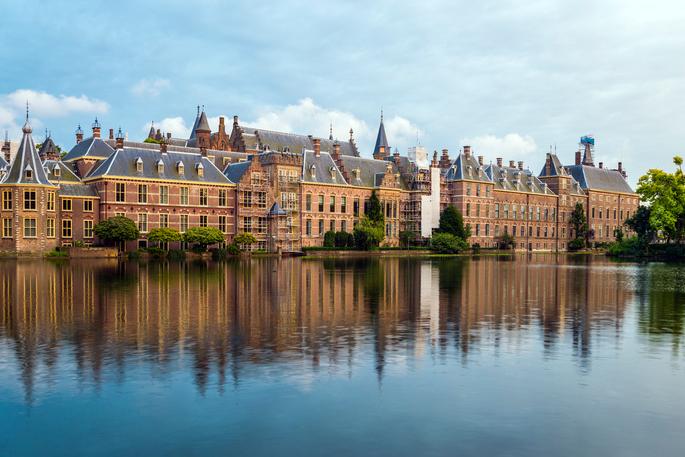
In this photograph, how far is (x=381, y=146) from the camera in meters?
114

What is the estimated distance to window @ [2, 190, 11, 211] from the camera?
63031 mm

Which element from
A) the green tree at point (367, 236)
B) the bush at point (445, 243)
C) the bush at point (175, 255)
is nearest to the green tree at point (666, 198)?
the bush at point (445, 243)

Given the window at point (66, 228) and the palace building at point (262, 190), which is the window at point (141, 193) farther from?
the window at point (66, 228)

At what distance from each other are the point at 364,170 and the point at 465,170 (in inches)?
708

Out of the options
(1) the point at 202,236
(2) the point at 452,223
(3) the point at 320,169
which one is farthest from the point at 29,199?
(2) the point at 452,223

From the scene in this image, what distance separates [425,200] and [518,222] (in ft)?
80.3

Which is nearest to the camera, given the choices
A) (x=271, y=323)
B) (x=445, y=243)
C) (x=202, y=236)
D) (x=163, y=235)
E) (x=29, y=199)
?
(x=271, y=323)

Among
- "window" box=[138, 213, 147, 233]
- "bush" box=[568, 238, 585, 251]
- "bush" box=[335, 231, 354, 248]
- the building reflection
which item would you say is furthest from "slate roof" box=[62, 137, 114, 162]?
"bush" box=[568, 238, 585, 251]

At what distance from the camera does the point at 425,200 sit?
9444cm

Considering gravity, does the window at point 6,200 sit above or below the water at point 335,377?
above

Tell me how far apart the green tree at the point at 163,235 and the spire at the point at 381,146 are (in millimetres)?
50447

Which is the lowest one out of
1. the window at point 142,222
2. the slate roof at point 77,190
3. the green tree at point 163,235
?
the green tree at point 163,235

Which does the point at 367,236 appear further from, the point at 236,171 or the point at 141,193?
the point at 141,193

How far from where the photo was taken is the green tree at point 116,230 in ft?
210
